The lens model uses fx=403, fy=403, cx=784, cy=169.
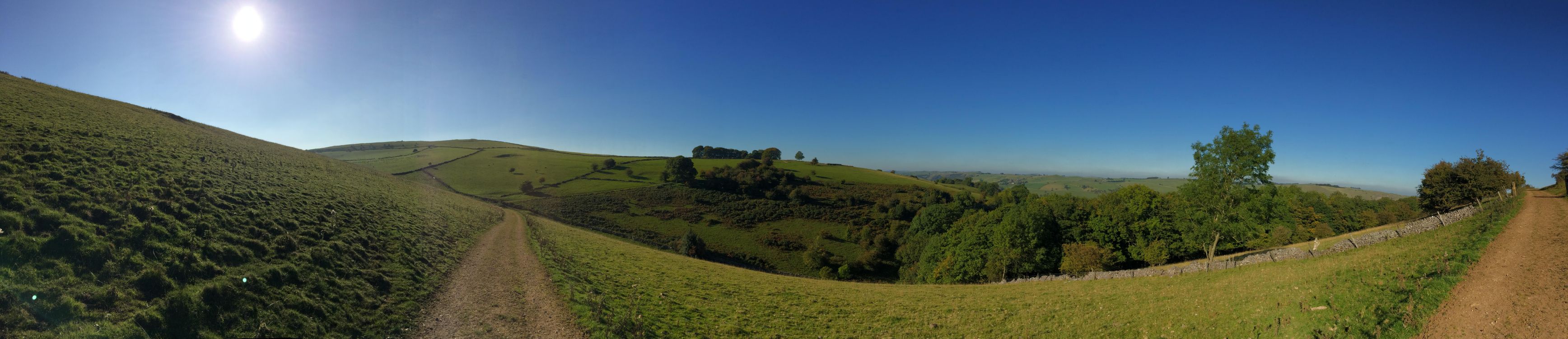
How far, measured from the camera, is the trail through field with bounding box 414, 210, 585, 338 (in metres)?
13.4

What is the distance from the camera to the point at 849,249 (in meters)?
68.4

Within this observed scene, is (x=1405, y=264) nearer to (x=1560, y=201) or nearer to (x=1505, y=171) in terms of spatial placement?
(x=1560, y=201)

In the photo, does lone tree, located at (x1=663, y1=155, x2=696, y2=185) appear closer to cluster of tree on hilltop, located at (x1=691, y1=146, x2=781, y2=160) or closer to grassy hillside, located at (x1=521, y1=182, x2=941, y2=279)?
grassy hillside, located at (x1=521, y1=182, x2=941, y2=279)

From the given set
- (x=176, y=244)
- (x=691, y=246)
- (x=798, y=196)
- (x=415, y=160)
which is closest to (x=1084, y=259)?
(x=691, y=246)

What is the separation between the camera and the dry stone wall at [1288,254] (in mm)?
22055

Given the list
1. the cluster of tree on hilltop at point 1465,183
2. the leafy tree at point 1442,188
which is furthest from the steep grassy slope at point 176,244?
the leafy tree at point 1442,188

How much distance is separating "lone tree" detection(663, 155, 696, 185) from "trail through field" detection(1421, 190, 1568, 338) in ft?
290

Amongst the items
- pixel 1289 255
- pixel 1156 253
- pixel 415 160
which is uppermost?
pixel 415 160

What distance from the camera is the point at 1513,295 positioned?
1167cm

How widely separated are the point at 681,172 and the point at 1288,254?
8578 centimetres

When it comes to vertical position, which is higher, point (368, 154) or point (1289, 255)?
point (368, 154)

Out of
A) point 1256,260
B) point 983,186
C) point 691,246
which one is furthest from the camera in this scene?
point 983,186

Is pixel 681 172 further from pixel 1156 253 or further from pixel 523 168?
pixel 1156 253

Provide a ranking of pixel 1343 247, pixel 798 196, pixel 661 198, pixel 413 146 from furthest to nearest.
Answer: pixel 413 146
pixel 798 196
pixel 661 198
pixel 1343 247
